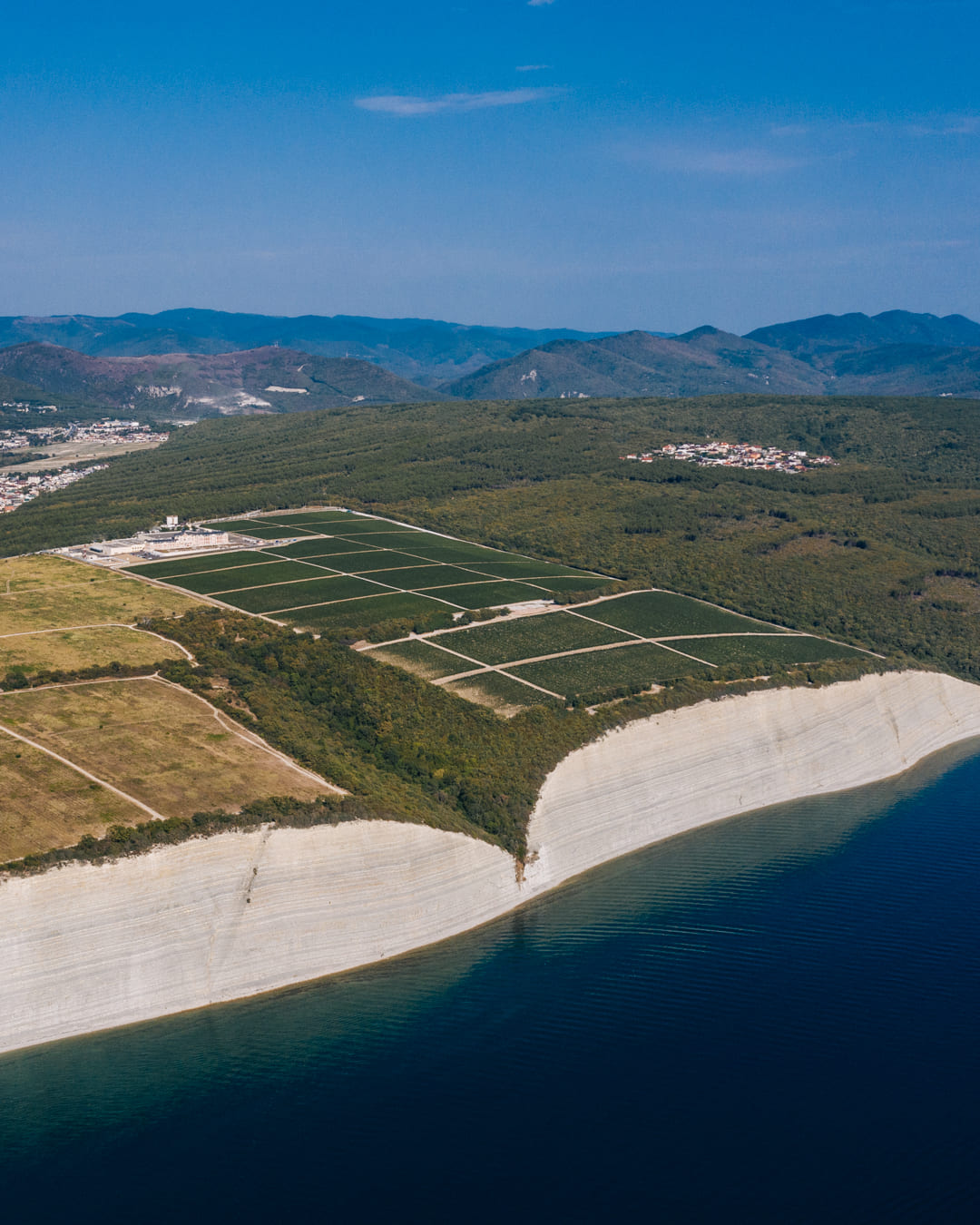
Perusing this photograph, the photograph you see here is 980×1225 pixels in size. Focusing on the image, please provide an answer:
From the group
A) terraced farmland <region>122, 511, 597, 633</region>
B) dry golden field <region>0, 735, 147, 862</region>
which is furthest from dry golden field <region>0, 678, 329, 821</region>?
terraced farmland <region>122, 511, 597, 633</region>

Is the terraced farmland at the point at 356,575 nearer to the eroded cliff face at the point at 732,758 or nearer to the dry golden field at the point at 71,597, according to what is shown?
the dry golden field at the point at 71,597

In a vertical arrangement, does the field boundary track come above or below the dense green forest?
below

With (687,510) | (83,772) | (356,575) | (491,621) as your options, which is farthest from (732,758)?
(687,510)

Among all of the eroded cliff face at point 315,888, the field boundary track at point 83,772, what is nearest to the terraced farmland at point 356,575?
the eroded cliff face at point 315,888

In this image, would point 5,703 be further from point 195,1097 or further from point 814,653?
point 814,653

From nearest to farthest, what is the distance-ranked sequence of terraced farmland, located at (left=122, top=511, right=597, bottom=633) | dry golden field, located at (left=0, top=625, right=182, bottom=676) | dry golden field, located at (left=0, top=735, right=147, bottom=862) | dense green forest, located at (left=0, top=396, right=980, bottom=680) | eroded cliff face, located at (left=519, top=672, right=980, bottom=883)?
dry golden field, located at (left=0, top=735, right=147, bottom=862) < eroded cliff face, located at (left=519, top=672, right=980, bottom=883) < dry golden field, located at (left=0, top=625, right=182, bottom=676) < terraced farmland, located at (left=122, top=511, right=597, bottom=633) < dense green forest, located at (left=0, top=396, right=980, bottom=680)

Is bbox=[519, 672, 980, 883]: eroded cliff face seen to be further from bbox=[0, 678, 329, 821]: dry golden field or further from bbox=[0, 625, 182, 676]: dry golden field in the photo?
bbox=[0, 625, 182, 676]: dry golden field
